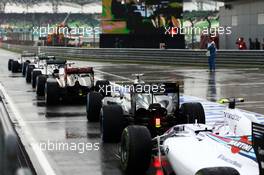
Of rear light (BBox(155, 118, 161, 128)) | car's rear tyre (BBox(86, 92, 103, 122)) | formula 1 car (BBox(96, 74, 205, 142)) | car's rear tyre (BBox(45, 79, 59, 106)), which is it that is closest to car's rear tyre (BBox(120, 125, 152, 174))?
rear light (BBox(155, 118, 161, 128))

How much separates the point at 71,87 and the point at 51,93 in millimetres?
687

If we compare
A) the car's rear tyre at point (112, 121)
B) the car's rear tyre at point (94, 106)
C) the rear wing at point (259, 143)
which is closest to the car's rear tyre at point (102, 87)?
the car's rear tyre at point (94, 106)

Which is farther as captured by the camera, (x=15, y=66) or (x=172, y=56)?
(x=172, y=56)

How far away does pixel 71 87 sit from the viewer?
15.9 m

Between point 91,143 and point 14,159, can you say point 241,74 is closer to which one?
point 91,143

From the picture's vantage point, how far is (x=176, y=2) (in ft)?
139

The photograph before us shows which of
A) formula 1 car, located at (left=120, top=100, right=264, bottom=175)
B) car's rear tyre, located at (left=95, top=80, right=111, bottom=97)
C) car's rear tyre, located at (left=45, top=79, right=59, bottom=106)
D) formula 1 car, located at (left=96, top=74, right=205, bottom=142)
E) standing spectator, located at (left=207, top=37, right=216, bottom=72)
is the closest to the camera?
formula 1 car, located at (left=120, top=100, right=264, bottom=175)

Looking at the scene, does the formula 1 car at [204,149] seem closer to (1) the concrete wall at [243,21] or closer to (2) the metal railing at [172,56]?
(2) the metal railing at [172,56]

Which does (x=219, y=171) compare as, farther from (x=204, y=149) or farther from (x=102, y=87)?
(x=102, y=87)

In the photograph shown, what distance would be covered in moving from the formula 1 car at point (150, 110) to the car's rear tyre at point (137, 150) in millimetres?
1720

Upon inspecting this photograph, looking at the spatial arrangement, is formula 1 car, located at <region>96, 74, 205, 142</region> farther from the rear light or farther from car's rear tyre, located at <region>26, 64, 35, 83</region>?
car's rear tyre, located at <region>26, 64, 35, 83</region>

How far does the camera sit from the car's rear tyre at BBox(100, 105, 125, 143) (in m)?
9.48

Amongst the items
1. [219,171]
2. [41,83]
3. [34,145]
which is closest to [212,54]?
[41,83]

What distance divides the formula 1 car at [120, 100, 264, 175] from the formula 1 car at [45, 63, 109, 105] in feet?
26.0
